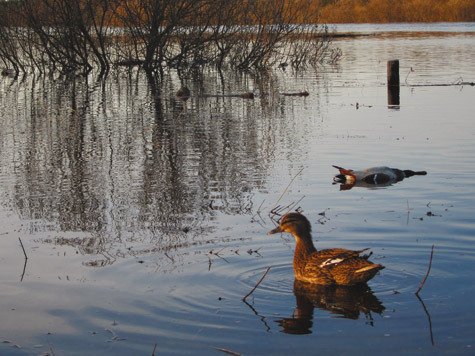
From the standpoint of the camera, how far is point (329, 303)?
19.1ft

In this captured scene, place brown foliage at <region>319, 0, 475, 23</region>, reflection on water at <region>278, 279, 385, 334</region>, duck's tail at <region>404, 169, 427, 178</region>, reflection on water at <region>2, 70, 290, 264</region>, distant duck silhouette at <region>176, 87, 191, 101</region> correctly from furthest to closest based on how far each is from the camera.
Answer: brown foliage at <region>319, 0, 475, 23</region>, distant duck silhouette at <region>176, 87, 191, 101</region>, duck's tail at <region>404, 169, 427, 178</region>, reflection on water at <region>2, 70, 290, 264</region>, reflection on water at <region>278, 279, 385, 334</region>

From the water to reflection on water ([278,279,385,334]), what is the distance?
0.07 feet

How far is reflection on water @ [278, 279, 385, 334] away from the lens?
211 inches

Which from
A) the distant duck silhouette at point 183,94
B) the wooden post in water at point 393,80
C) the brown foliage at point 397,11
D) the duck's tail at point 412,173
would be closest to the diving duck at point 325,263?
the duck's tail at point 412,173

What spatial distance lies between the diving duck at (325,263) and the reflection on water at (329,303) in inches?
3.4

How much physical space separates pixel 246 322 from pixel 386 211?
3.67 meters

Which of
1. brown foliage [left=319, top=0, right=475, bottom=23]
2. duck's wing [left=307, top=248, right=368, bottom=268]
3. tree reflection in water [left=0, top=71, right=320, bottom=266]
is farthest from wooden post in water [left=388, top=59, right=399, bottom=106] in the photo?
brown foliage [left=319, top=0, right=475, bottom=23]

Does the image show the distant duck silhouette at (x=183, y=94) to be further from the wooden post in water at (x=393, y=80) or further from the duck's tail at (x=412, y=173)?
the duck's tail at (x=412, y=173)

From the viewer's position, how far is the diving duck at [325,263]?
582 centimetres

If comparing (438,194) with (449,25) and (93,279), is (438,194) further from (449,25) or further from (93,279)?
(449,25)

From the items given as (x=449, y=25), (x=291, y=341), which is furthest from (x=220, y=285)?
(x=449, y=25)

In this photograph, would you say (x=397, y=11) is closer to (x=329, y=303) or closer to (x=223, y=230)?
(x=223, y=230)

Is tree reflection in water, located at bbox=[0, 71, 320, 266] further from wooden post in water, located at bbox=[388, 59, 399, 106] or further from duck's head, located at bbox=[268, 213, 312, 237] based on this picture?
wooden post in water, located at bbox=[388, 59, 399, 106]

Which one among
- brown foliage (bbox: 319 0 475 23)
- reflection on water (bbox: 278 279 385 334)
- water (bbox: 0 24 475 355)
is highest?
brown foliage (bbox: 319 0 475 23)
